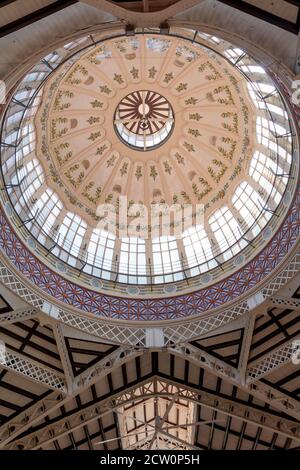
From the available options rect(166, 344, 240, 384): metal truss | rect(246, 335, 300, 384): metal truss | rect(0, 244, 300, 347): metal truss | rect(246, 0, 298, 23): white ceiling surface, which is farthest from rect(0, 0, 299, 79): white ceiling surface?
rect(166, 344, 240, 384): metal truss

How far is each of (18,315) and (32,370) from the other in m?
2.84

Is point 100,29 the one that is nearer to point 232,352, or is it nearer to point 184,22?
point 184,22

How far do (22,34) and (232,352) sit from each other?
16.2 meters

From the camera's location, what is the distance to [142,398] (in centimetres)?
2456

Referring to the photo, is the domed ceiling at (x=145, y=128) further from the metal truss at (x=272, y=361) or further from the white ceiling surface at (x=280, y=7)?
the white ceiling surface at (x=280, y=7)

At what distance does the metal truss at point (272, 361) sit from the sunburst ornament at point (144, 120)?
53.9 ft

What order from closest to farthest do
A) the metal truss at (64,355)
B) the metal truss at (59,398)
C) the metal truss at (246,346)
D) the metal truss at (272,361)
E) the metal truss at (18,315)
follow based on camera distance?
the metal truss at (18,315) → the metal truss at (272,361) → the metal truss at (64,355) → the metal truss at (246,346) → the metal truss at (59,398)

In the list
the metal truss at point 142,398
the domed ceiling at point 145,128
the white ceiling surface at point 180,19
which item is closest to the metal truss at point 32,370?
the metal truss at point 142,398

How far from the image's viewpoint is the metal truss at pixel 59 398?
21.7m

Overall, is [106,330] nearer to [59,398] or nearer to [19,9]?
[59,398]

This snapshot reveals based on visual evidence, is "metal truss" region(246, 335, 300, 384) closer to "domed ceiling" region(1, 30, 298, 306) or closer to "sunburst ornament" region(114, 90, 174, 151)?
"domed ceiling" region(1, 30, 298, 306)

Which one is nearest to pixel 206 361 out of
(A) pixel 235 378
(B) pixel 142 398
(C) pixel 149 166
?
(A) pixel 235 378

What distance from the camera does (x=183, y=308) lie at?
77.0 feet
